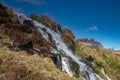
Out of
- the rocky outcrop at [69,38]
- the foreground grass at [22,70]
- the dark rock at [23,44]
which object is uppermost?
the rocky outcrop at [69,38]

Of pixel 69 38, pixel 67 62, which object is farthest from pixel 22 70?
pixel 69 38

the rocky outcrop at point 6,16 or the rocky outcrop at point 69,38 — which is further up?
the rocky outcrop at point 6,16

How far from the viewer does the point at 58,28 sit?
5691cm

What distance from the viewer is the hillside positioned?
82.3 feet

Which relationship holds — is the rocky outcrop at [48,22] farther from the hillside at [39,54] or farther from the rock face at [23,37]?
the rock face at [23,37]

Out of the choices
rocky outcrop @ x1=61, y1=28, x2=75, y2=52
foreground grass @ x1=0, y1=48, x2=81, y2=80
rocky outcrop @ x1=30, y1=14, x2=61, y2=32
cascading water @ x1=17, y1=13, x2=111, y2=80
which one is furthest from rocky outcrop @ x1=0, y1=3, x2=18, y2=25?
foreground grass @ x1=0, y1=48, x2=81, y2=80

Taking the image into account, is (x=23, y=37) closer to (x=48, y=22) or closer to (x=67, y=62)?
(x=67, y=62)

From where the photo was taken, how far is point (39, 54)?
3684 cm

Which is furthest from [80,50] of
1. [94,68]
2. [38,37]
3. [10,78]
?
[10,78]

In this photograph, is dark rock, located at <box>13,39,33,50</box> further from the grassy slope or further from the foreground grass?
the grassy slope

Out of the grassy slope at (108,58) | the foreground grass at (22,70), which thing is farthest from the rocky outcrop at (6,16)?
the foreground grass at (22,70)

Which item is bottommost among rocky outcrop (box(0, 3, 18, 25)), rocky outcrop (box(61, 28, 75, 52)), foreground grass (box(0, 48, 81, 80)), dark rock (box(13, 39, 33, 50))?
foreground grass (box(0, 48, 81, 80))

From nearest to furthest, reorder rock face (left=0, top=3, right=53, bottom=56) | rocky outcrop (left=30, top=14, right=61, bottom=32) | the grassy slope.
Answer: rock face (left=0, top=3, right=53, bottom=56) → rocky outcrop (left=30, top=14, right=61, bottom=32) → the grassy slope

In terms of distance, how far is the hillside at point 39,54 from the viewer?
2509 centimetres
